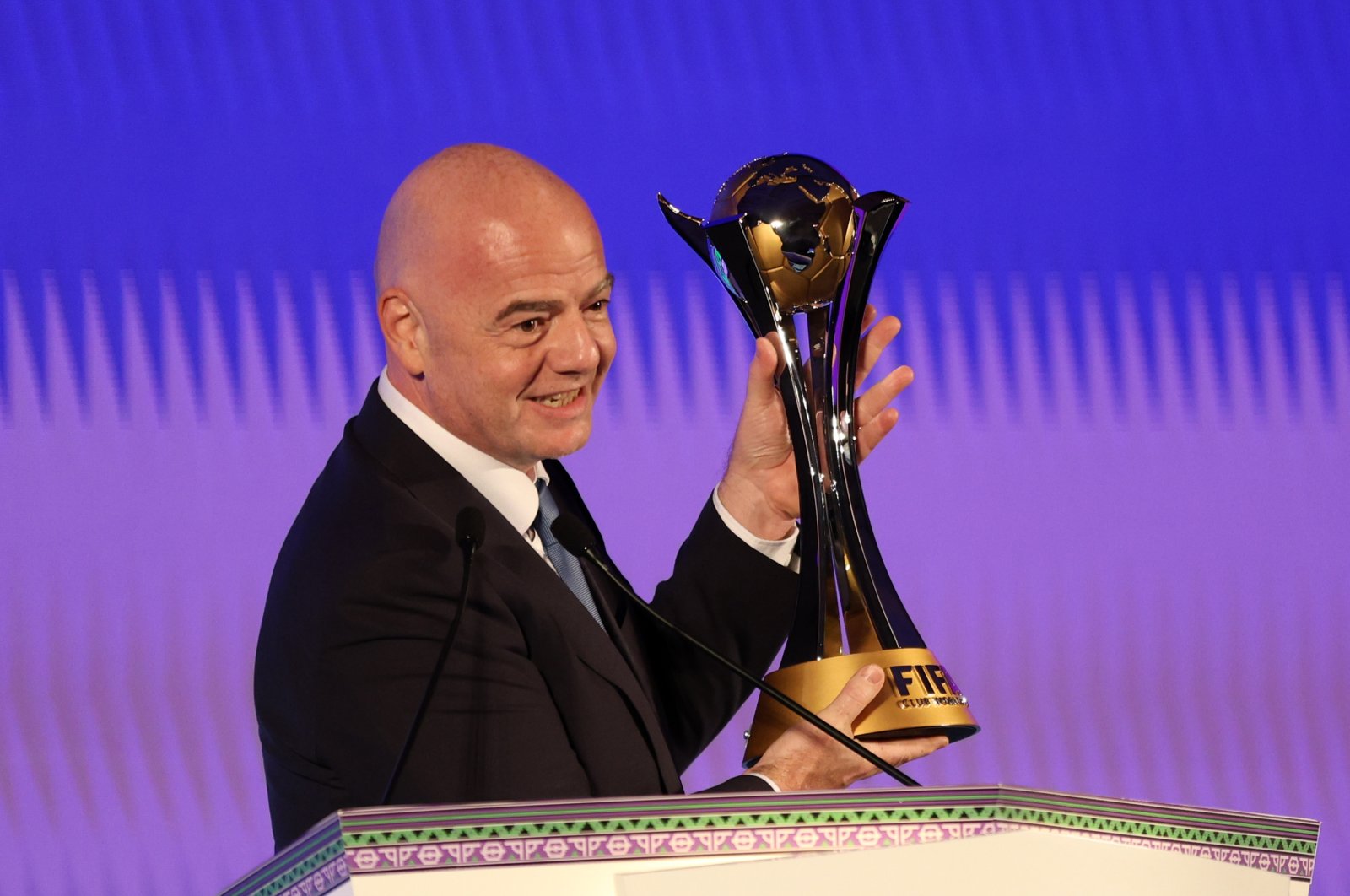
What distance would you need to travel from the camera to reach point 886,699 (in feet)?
4.88

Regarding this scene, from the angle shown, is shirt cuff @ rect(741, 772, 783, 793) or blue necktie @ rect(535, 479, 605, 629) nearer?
shirt cuff @ rect(741, 772, 783, 793)

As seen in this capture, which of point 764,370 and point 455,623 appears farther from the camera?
point 764,370

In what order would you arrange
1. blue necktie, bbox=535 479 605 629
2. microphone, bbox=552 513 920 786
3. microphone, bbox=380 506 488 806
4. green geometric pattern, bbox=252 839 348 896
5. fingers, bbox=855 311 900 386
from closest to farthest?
green geometric pattern, bbox=252 839 348 896 → microphone, bbox=380 506 488 806 → microphone, bbox=552 513 920 786 → blue necktie, bbox=535 479 605 629 → fingers, bbox=855 311 900 386

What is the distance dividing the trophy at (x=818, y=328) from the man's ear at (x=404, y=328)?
0.31 meters

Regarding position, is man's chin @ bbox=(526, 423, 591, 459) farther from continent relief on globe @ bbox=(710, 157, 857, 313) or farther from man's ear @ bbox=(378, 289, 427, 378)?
continent relief on globe @ bbox=(710, 157, 857, 313)

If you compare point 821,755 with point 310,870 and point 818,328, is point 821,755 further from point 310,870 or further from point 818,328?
point 310,870

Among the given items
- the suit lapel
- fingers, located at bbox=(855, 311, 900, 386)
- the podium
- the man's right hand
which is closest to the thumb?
the man's right hand

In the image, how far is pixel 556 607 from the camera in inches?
57.2

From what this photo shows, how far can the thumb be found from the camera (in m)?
1.45

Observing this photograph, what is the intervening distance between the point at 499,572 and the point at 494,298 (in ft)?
0.82

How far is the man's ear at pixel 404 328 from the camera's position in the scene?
155 centimetres

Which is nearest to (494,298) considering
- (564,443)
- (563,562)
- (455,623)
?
(564,443)

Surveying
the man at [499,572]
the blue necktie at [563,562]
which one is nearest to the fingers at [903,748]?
the man at [499,572]

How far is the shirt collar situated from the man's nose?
0.11 metres
